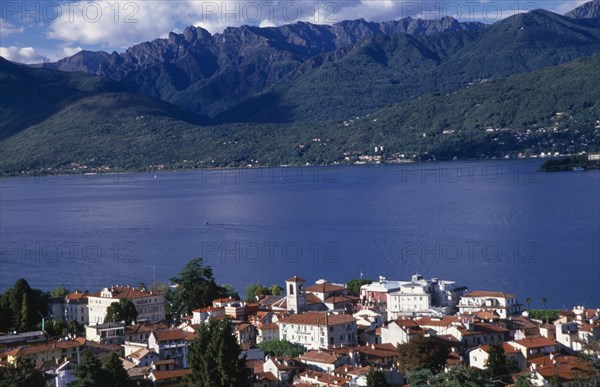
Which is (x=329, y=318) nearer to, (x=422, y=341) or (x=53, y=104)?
(x=422, y=341)

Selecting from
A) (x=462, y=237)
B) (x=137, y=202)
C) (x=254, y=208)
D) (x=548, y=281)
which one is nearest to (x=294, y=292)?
(x=548, y=281)

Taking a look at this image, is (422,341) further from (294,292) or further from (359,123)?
(359,123)

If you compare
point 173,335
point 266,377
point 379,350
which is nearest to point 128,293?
point 173,335

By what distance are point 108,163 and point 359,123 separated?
126ft

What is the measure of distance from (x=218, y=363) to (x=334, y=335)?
622 centimetres

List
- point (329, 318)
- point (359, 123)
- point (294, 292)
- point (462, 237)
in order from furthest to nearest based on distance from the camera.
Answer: point (359, 123) < point (462, 237) < point (294, 292) < point (329, 318)

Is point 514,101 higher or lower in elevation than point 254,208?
higher

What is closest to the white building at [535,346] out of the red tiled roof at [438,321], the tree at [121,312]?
the red tiled roof at [438,321]

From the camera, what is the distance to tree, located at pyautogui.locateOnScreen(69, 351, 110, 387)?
1694 centimetres

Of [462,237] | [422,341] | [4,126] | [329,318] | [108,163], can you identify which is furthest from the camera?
[4,126]

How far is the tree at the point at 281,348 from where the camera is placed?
2189cm

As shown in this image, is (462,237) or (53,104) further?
(53,104)

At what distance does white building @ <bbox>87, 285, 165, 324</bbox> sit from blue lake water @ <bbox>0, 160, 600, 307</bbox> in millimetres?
6948

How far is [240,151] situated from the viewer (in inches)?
5851
